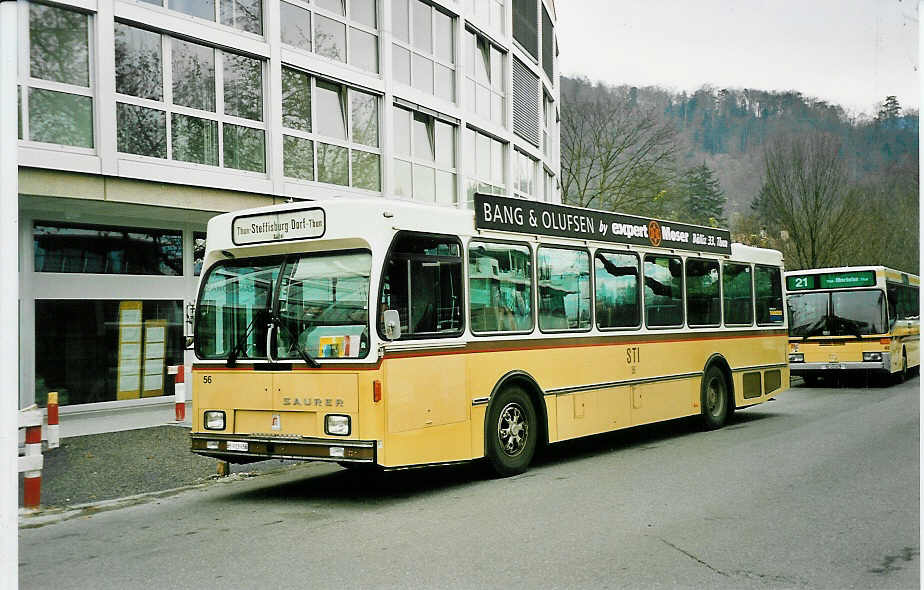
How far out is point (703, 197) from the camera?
46781 mm

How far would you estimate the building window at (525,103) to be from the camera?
30594mm

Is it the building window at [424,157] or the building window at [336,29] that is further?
the building window at [424,157]

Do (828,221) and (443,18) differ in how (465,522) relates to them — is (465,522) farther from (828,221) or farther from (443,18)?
(828,221)

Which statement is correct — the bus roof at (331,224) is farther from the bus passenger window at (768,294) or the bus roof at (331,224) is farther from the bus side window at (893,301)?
the bus side window at (893,301)

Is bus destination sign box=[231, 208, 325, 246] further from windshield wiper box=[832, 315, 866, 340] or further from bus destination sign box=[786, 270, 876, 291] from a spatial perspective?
Answer: windshield wiper box=[832, 315, 866, 340]

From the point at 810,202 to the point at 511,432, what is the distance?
33.2m

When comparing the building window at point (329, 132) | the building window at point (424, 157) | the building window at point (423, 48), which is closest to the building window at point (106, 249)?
the building window at point (329, 132)

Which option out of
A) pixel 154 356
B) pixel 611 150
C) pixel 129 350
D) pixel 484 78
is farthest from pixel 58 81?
pixel 611 150

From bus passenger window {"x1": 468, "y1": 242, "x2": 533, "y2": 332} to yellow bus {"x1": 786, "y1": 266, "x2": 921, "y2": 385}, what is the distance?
14244 mm

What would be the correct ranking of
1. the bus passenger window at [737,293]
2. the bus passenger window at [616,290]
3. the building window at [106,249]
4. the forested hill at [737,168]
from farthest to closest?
1. the forested hill at [737,168]
2. the building window at [106,249]
3. the bus passenger window at [737,293]
4. the bus passenger window at [616,290]

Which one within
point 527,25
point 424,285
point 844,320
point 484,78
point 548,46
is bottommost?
point 844,320

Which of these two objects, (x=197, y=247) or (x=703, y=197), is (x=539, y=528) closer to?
(x=197, y=247)

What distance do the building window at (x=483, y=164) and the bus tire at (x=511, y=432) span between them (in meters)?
15.4

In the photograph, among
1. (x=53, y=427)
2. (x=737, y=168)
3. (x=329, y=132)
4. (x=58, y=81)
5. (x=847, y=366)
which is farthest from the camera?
(x=737, y=168)
